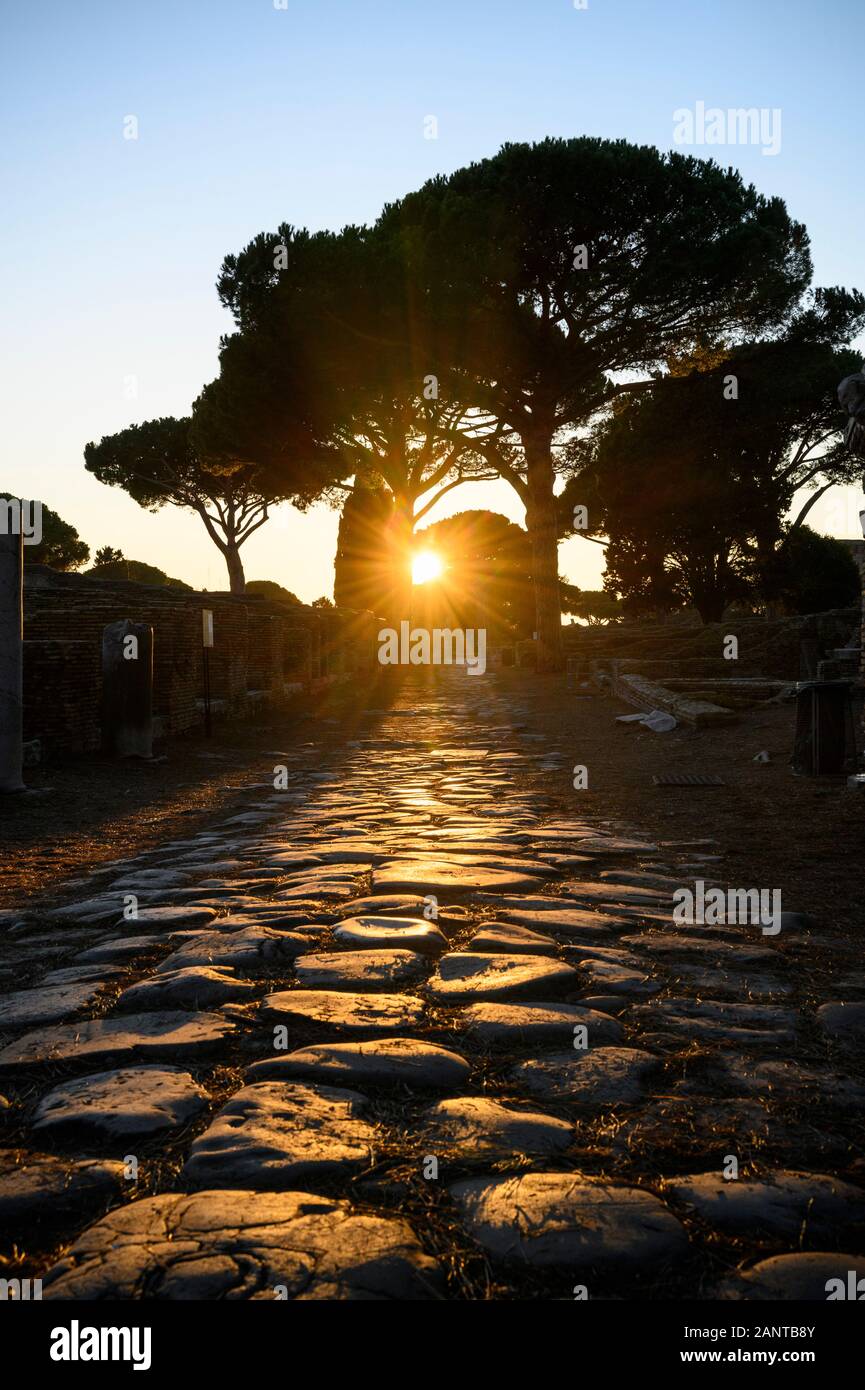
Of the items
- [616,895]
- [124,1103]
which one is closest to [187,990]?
[124,1103]

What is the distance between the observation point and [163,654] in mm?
10734

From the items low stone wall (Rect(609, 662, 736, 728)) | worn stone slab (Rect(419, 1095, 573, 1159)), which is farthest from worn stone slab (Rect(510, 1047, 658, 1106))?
low stone wall (Rect(609, 662, 736, 728))

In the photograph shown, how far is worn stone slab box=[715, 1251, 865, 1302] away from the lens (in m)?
1.45

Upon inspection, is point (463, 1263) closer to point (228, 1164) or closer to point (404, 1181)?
point (404, 1181)

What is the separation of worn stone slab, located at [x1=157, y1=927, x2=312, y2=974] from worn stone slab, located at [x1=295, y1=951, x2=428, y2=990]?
4.8 inches

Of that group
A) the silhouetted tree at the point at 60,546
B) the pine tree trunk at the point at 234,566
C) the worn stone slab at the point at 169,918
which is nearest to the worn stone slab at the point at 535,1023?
the worn stone slab at the point at 169,918

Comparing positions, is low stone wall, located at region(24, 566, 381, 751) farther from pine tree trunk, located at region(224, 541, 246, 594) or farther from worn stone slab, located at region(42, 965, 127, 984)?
pine tree trunk, located at region(224, 541, 246, 594)

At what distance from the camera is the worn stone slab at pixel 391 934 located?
3251 millimetres

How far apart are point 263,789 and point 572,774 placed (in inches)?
103

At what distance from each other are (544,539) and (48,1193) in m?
22.3

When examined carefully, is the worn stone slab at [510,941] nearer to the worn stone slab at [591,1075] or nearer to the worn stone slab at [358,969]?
the worn stone slab at [358,969]
